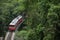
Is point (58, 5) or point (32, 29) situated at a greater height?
point (58, 5)

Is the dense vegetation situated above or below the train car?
above

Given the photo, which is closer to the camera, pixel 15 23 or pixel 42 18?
pixel 42 18

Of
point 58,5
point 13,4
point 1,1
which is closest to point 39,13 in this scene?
point 58,5

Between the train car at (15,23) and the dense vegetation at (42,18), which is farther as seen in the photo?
the train car at (15,23)

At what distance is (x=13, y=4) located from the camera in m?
26.6

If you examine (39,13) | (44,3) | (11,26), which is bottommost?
(11,26)

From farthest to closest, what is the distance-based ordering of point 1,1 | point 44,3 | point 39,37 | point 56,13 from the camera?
Answer: 1. point 1,1
2. point 39,37
3. point 44,3
4. point 56,13

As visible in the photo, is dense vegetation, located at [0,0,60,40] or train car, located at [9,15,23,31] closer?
dense vegetation, located at [0,0,60,40]

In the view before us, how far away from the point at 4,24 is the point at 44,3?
13.7 m

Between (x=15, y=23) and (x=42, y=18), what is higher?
(x=42, y=18)

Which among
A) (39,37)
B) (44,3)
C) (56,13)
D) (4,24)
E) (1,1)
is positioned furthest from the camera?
(4,24)

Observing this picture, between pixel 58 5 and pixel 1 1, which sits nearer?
pixel 58 5

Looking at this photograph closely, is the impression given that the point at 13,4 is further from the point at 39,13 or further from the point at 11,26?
the point at 39,13

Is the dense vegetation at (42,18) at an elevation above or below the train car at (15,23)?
above
